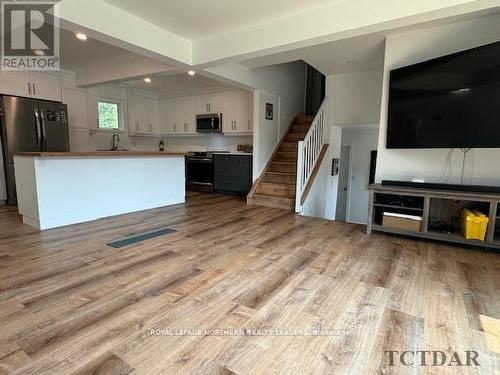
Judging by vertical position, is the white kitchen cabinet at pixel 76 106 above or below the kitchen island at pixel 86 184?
above

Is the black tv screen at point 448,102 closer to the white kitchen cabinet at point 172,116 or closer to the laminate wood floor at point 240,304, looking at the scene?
the laminate wood floor at point 240,304

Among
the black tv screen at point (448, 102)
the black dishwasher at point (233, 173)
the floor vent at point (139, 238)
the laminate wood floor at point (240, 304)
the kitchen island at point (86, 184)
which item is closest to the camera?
the laminate wood floor at point (240, 304)

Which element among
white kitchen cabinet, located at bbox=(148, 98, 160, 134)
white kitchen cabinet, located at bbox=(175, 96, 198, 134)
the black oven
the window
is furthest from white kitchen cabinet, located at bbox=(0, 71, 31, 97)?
the black oven

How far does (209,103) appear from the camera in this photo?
681 cm

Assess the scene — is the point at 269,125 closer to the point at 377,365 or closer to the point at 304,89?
the point at 304,89

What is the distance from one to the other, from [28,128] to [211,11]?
3971 millimetres

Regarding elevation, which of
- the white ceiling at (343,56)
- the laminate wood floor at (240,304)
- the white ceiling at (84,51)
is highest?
the white ceiling at (84,51)

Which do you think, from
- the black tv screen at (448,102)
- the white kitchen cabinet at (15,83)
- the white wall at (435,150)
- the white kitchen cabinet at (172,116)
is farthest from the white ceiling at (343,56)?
the white kitchen cabinet at (15,83)

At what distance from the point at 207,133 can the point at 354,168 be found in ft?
12.5

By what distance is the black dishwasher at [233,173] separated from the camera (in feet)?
19.4

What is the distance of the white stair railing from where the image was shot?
4586mm

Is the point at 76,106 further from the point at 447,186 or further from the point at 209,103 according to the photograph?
the point at 447,186

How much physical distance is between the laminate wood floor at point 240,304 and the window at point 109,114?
385 centimetres

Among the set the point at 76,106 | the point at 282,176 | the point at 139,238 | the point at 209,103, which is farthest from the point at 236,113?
the point at 139,238
